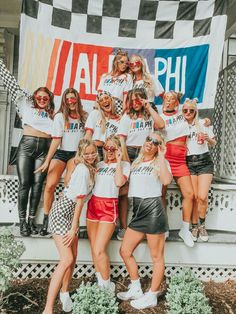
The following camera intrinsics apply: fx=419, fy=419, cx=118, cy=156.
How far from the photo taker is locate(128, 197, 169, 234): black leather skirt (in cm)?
372

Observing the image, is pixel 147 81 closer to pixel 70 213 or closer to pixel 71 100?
pixel 71 100

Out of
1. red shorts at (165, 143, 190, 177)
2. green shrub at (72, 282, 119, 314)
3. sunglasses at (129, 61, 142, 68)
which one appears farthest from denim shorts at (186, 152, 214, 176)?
green shrub at (72, 282, 119, 314)

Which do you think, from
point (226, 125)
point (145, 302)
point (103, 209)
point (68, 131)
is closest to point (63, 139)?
point (68, 131)

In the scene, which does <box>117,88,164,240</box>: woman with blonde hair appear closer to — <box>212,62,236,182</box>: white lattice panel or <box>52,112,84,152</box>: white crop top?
<box>52,112,84,152</box>: white crop top

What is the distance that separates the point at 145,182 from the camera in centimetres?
375

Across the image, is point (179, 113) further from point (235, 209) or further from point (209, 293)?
point (209, 293)

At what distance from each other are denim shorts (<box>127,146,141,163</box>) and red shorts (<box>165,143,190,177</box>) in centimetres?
34

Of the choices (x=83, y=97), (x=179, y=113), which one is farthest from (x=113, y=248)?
(x=83, y=97)

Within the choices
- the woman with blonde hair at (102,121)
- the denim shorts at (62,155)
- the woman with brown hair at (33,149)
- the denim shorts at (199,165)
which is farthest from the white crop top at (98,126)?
the denim shorts at (199,165)

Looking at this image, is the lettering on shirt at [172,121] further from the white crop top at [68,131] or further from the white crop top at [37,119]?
the white crop top at [37,119]

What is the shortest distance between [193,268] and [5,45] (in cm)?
434

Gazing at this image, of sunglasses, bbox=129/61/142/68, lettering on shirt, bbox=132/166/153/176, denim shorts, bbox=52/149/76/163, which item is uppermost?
sunglasses, bbox=129/61/142/68

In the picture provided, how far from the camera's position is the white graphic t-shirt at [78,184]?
356 centimetres

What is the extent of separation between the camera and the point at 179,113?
4.32 meters
